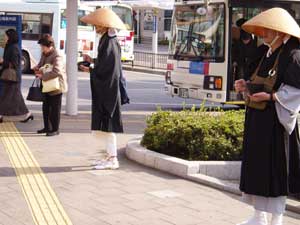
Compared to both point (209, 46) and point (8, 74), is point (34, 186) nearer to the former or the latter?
point (8, 74)

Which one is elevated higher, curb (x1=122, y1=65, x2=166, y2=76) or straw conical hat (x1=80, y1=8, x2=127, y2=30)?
straw conical hat (x1=80, y1=8, x2=127, y2=30)

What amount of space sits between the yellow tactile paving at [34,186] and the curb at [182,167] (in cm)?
139

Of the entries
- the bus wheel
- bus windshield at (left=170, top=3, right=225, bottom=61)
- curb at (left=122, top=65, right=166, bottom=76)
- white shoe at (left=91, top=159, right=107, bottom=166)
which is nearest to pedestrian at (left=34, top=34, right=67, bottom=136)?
white shoe at (left=91, top=159, right=107, bottom=166)

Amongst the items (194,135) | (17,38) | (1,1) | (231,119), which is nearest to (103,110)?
(194,135)

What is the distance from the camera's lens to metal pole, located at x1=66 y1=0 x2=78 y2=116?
13211 millimetres

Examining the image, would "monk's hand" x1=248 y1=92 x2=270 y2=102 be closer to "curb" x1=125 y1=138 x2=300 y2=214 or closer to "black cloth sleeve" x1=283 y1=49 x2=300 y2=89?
"black cloth sleeve" x1=283 y1=49 x2=300 y2=89

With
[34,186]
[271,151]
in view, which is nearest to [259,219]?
[271,151]

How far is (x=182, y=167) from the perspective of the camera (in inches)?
314

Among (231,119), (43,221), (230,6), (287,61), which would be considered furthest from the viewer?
(230,6)

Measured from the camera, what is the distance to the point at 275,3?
1477cm

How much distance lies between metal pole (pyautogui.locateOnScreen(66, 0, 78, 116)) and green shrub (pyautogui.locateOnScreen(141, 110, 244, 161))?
4366 millimetres

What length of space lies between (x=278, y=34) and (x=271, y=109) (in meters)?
0.61

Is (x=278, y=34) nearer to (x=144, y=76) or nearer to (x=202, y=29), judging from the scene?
(x=202, y=29)

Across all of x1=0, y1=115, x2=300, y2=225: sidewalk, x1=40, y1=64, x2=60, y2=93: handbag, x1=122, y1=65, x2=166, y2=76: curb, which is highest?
x1=40, y1=64, x2=60, y2=93: handbag
